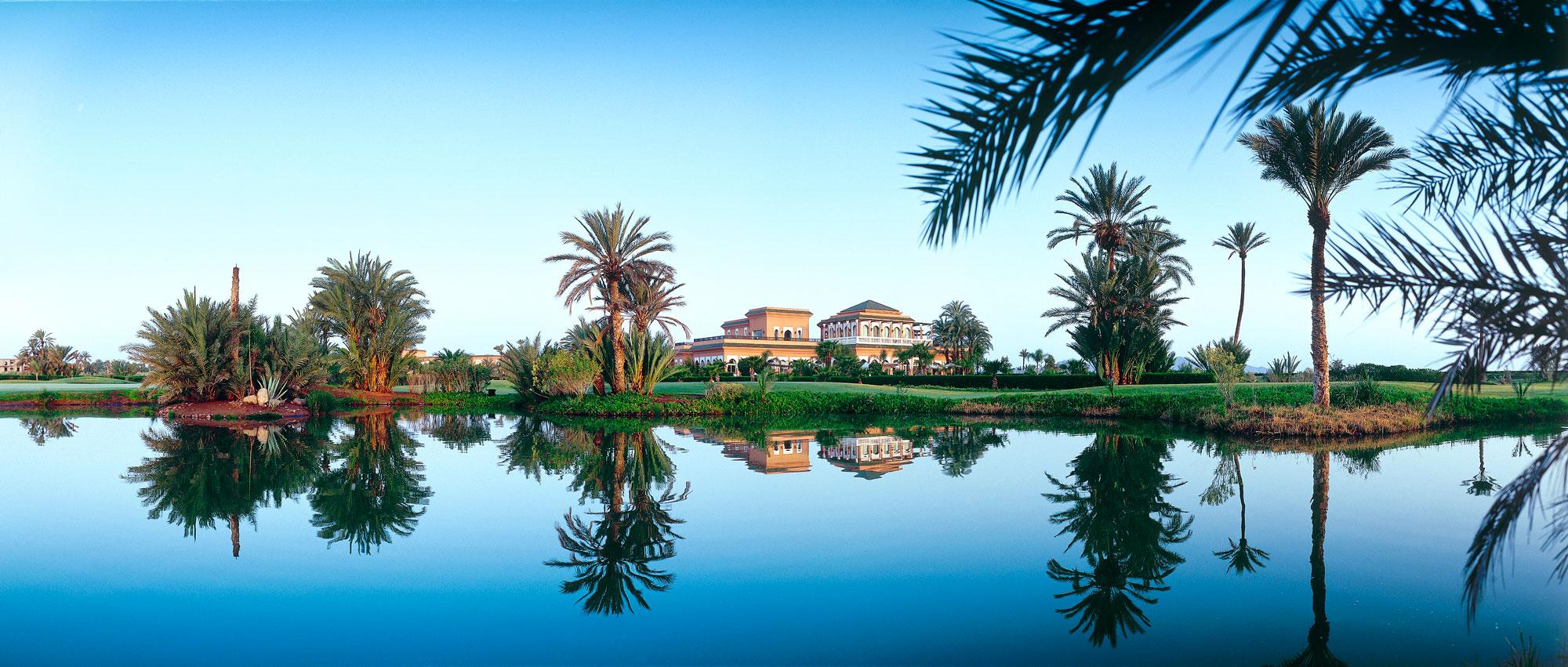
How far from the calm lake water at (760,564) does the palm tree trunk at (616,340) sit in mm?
13223

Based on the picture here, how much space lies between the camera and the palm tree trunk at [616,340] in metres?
24.5

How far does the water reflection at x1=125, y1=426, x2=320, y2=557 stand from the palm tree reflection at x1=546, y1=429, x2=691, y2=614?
276 cm

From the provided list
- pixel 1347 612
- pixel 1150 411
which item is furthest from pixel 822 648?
pixel 1150 411

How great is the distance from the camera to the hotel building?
58312 millimetres

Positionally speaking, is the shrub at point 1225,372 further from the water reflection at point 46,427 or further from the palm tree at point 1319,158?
the water reflection at point 46,427

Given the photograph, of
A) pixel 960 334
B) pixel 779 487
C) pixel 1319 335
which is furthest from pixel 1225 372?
pixel 960 334

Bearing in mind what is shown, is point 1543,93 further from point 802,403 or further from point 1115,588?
point 802,403

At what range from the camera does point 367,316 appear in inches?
1253

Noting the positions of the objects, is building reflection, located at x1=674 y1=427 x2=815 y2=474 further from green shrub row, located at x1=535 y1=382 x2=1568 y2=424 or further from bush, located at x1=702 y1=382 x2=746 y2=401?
green shrub row, located at x1=535 y1=382 x2=1568 y2=424

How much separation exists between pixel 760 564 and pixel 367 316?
31.3 metres

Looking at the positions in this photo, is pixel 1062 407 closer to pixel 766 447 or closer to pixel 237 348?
pixel 766 447

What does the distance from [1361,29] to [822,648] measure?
11.6 feet

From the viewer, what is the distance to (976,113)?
220 cm

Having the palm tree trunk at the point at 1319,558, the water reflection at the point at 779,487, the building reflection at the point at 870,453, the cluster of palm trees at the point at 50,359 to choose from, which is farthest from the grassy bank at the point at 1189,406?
the cluster of palm trees at the point at 50,359
